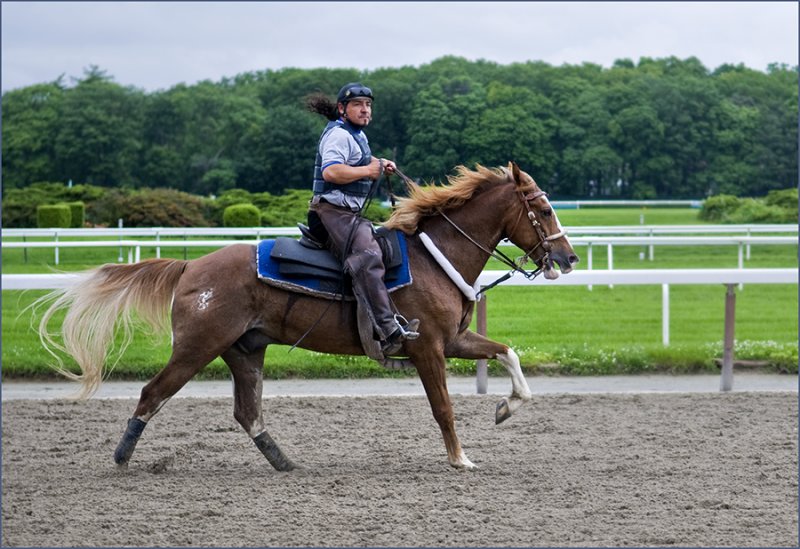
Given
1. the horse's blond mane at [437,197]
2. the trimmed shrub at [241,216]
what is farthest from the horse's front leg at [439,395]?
the trimmed shrub at [241,216]

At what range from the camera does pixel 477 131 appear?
9.89 meters

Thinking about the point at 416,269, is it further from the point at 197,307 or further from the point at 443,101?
the point at 443,101

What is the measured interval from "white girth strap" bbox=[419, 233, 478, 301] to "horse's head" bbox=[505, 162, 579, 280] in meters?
0.39

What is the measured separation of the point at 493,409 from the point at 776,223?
33.2 ft

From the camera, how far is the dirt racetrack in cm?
461

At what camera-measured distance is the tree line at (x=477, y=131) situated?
10125 millimetres

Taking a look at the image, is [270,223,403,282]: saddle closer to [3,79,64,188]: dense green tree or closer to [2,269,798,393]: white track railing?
[2,269,798,393]: white track railing

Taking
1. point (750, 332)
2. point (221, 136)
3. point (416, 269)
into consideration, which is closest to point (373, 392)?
point (416, 269)

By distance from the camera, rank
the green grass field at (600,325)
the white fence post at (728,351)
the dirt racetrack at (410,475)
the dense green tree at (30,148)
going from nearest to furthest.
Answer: the dirt racetrack at (410,475) < the white fence post at (728,351) < the green grass field at (600,325) < the dense green tree at (30,148)

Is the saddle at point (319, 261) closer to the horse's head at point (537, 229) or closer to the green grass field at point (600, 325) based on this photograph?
the horse's head at point (537, 229)

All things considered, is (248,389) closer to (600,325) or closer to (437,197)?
(437,197)

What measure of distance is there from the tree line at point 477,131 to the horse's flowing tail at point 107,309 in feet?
4.34

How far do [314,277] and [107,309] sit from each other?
4.11ft

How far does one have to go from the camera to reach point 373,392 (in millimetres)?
8711
